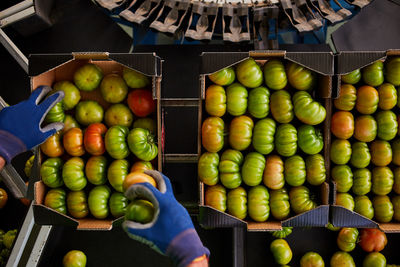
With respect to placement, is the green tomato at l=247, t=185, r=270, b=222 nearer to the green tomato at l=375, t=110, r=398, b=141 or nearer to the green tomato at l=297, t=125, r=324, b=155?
the green tomato at l=297, t=125, r=324, b=155

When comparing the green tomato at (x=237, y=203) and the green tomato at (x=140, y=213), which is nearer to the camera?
the green tomato at (x=140, y=213)

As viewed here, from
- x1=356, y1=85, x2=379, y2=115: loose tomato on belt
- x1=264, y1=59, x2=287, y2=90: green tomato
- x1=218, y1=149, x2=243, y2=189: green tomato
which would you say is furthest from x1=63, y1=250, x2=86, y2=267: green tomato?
x1=356, y1=85, x2=379, y2=115: loose tomato on belt

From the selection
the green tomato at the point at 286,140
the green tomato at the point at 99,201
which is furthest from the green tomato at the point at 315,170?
the green tomato at the point at 99,201

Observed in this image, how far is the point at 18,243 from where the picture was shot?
98.1 inches

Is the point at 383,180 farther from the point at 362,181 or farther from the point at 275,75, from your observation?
the point at 275,75

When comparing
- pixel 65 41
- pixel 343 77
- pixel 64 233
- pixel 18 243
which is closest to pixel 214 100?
pixel 343 77

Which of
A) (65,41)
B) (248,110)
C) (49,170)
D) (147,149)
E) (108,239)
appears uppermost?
(65,41)

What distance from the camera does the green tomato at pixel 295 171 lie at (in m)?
2.06

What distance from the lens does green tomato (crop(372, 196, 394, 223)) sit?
2.11 meters

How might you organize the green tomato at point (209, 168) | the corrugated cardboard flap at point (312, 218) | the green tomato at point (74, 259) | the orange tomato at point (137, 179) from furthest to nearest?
the green tomato at point (74, 259)
the green tomato at point (209, 168)
the corrugated cardboard flap at point (312, 218)
the orange tomato at point (137, 179)

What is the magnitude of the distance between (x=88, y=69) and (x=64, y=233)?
134cm

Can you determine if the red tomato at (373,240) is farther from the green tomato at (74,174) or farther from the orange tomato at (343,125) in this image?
the green tomato at (74,174)

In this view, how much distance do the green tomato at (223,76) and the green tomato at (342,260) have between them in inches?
62.5

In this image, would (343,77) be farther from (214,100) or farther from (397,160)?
(214,100)
